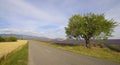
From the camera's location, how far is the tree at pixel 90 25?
120 feet

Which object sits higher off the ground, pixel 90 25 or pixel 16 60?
pixel 90 25

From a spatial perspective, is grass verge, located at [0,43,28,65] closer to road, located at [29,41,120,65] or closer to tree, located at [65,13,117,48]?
road, located at [29,41,120,65]

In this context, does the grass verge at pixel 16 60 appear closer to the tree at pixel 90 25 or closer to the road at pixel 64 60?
the road at pixel 64 60

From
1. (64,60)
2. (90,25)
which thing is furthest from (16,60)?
(90,25)

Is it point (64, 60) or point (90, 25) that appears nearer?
point (64, 60)

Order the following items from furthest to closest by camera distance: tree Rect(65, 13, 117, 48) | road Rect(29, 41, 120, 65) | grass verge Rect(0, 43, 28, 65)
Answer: tree Rect(65, 13, 117, 48), grass verge Rect(0, 43, 28, 65), road Rect(29, 41, 120, 65)

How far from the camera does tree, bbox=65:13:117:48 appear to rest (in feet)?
120

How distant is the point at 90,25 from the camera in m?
38.0

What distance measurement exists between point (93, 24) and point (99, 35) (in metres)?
3.82

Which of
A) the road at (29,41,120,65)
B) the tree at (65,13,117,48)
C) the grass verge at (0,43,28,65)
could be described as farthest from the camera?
the tree at (65,13,117,48)

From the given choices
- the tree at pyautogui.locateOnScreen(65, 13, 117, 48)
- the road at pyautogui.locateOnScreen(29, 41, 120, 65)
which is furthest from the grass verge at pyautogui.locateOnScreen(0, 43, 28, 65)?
the tree at pyautogui.locateOnScreen(65, 13, 117, 48)

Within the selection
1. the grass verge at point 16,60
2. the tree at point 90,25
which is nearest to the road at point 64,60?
the grass verge at point 16,60

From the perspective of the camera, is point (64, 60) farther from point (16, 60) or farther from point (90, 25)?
point (90, 25)

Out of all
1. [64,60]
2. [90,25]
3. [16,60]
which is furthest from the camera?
[90,25]
